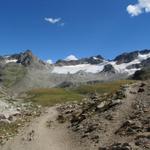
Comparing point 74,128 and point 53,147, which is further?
point 74,128

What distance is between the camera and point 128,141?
39844mm

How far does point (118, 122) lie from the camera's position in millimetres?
46031

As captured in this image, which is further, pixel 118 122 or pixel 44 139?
pixel 44 139

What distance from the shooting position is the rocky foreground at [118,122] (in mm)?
39938

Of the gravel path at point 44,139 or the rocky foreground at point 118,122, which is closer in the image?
the rocky foreground at point 118,122

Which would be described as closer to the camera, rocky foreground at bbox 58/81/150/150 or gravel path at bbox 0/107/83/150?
rocky foreground at bbox 58/81/150/150

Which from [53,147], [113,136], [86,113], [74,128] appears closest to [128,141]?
[113,136]

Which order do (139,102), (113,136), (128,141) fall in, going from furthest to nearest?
(139,102) → (113,136) → (128,141)

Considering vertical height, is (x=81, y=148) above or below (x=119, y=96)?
below

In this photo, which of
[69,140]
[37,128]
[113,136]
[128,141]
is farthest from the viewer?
[37,128]

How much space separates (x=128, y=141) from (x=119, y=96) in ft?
48.8

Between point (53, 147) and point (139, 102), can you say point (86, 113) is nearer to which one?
point (139, 102)

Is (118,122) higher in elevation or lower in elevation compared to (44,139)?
higher

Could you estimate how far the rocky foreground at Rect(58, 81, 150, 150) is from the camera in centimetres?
3994
